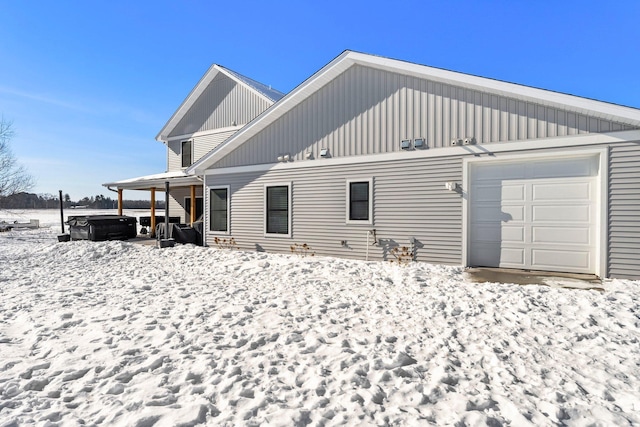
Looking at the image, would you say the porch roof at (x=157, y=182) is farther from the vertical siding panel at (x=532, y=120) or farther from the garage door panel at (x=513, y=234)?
the vertical siding panel at (x=532, y=120)

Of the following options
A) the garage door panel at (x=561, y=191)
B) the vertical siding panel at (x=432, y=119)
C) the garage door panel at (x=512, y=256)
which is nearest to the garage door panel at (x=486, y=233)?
the garage door panel at (x=512, y=256)

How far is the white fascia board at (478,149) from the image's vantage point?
5879 millimetres

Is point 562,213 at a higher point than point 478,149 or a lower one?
lower

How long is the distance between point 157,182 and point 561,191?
14141 mm

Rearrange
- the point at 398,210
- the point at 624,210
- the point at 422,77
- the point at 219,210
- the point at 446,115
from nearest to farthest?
the point at 624,210 < the point at 446,115 < the point at 422,77 < the point at 398,210 < the point at 219,210

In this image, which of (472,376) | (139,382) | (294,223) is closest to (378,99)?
(294,223)

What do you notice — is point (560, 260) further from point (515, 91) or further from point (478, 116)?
point (515, 91)

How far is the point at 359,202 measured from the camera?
8352mm

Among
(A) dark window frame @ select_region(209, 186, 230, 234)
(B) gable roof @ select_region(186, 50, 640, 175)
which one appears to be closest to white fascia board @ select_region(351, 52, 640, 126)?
(B) gable roof @ select_region(186, 50, 640, 175)

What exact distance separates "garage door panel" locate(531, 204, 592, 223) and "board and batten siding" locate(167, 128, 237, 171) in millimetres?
11493

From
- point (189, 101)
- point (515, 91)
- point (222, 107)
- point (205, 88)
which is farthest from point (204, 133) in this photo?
point (515, 91)

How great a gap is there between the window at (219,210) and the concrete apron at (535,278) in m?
7.52

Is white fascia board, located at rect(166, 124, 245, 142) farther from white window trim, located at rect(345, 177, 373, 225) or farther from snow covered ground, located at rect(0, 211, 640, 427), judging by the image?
snow covered ground, located at rect(0, 211, 640, 427)

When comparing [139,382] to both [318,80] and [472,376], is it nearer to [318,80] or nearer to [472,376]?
[472,376]
